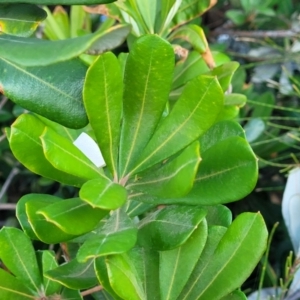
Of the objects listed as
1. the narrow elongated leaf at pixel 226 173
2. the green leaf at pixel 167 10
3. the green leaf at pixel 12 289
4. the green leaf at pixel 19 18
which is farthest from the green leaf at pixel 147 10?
the green leaf at pixel 12 289

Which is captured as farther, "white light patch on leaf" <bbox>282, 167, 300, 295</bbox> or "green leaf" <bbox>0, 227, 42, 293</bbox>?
"white light patch on leaf" <bbox>282, 167, 300, 295</bbox>

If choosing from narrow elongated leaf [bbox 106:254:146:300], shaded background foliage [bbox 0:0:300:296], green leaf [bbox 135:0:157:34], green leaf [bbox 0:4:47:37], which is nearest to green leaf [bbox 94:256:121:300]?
narrow elongated leaf [bbox 106:254:146:300]

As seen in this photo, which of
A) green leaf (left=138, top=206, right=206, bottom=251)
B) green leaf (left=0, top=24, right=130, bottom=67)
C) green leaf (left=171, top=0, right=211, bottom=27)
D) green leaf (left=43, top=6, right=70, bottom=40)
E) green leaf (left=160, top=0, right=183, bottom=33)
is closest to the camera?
green leaf (left=0, top=24, right=130, bottom=67)

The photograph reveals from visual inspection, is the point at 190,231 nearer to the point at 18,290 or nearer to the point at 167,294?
the point at 167,294

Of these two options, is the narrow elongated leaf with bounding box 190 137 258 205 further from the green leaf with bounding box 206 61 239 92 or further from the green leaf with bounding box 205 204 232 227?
the green leaf with bounding box 206 61 239 92

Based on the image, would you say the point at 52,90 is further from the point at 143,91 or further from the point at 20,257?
the point at 20,257

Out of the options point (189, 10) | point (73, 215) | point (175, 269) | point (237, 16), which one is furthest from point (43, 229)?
point (237, 16)
